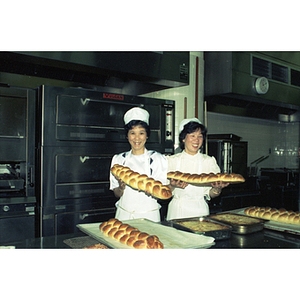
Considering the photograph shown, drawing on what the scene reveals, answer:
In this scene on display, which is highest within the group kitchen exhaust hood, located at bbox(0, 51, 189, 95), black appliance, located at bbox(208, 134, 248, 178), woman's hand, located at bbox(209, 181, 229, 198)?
kitchen exhaust hood, located at bbox(0, 51, 189, 95)

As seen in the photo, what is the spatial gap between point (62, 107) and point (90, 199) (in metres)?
0.79

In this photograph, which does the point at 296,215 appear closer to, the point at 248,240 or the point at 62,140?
the point at 248,240

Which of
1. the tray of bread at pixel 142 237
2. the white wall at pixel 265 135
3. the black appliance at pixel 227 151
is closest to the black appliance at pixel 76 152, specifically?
the tray of bread at pixel 142 237

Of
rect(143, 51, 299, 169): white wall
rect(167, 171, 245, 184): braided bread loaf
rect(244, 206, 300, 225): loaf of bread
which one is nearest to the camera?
rect(244, 206, 300, 225): loaf of bread

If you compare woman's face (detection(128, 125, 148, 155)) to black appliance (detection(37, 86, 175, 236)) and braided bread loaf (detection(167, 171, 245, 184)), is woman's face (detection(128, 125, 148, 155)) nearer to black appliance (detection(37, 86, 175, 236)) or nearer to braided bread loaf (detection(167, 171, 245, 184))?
braided bread loaf (detection(167, 171, 245, 184))

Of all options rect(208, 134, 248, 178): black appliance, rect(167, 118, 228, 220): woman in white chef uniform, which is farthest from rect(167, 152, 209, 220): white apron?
rect(208, 134, 248, 178): black appliance

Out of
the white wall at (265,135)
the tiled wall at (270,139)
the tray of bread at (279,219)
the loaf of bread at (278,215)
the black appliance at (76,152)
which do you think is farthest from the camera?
the tiled wall at (270,139)

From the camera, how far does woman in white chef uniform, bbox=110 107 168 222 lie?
7.13ft

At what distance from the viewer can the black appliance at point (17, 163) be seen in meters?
2.24

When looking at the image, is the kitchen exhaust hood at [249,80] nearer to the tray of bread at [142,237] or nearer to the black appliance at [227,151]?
the black appliance at [227,151]

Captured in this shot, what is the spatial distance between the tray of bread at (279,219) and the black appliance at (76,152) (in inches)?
50.9

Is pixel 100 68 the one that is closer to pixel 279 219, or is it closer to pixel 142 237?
pixel 142 237

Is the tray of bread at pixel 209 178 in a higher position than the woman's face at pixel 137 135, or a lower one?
lower

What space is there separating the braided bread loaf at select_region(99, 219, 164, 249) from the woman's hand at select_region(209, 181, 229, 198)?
0.92m
